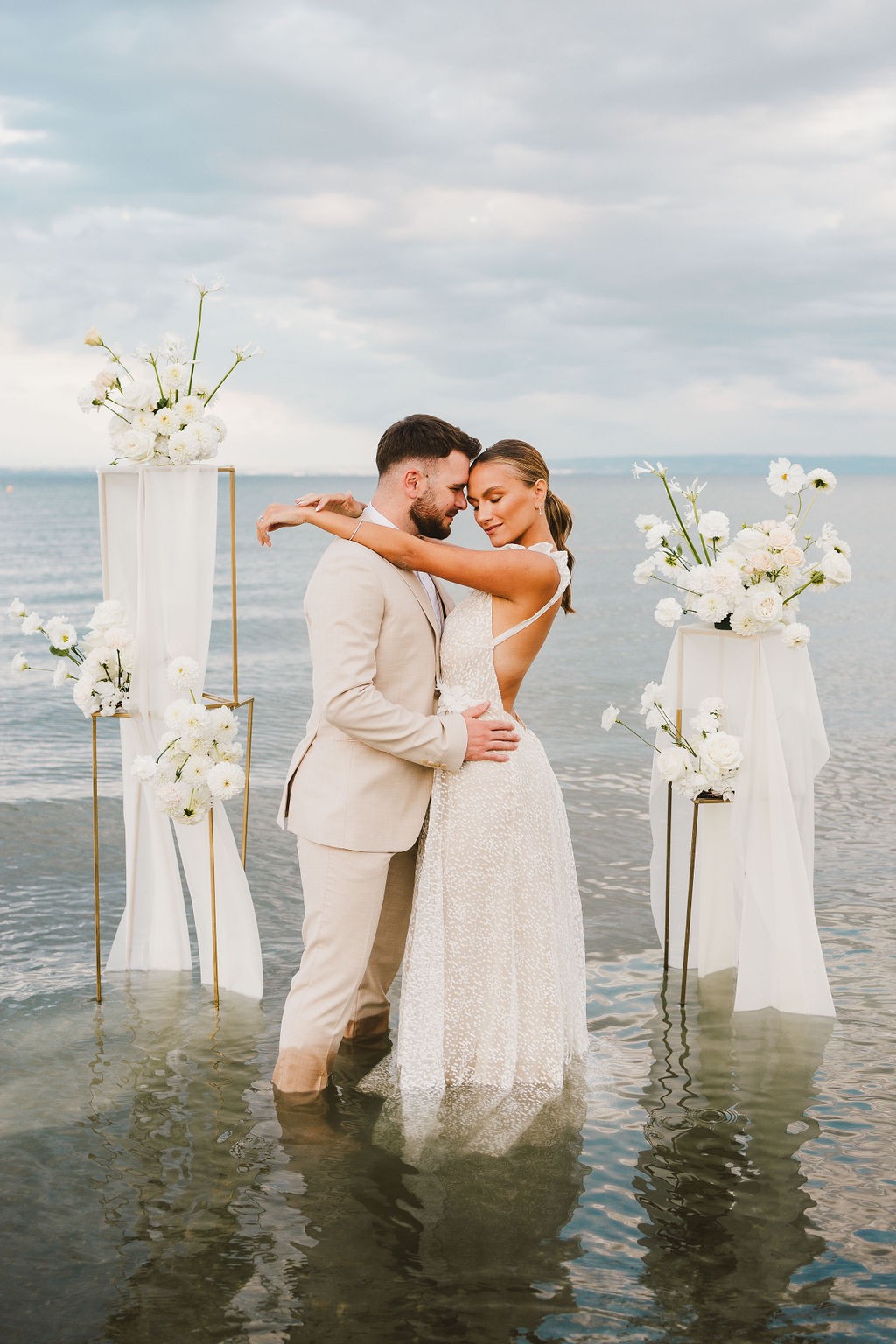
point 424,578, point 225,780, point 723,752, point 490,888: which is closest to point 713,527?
point 723,752

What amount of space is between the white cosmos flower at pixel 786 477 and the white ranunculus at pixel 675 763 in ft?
3.67

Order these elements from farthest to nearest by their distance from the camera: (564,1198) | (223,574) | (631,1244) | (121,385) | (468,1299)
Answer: (223,574), (121,385), (564,1198), (631,1244), (468,1299)

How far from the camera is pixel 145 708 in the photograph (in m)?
4.92

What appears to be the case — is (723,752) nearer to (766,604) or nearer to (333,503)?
(766,604)

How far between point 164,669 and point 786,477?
2.64 meters

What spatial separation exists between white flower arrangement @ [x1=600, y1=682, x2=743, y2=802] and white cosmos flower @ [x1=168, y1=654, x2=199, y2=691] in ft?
5.35

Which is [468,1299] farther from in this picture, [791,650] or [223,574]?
[223,574]

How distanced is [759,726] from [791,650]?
34cm

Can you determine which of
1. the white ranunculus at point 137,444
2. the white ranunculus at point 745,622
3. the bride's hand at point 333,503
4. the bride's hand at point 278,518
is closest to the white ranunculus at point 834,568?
the white ranunculus at point 745,622

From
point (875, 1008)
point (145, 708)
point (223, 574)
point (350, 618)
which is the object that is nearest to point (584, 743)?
point (875, 1008)

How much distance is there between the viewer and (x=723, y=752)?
15.7 ft

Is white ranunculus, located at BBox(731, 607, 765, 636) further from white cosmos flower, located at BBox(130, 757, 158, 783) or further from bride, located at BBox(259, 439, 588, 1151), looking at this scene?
white cosmos flower, located at BBox(130, 757, 158, 783)

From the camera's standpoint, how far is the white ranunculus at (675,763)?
4.89 meters

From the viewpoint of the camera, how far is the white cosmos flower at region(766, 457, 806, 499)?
474 centimetres
